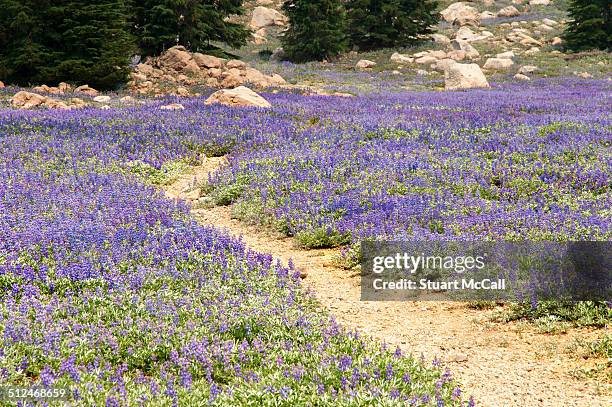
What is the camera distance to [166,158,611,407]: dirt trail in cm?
529

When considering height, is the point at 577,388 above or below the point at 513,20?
below

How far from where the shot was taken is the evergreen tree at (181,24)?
117ft

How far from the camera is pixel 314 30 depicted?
47688 mm

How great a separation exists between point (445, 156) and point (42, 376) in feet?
33.4

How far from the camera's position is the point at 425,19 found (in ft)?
179

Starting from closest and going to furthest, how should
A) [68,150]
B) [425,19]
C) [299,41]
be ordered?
[68,150] → [299,41] → [425,19]

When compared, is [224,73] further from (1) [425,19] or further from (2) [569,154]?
(1) [425,19]

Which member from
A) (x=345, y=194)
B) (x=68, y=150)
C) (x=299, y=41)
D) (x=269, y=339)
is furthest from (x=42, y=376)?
(x=299, y=41)

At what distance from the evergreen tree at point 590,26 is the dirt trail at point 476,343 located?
48.1 meters

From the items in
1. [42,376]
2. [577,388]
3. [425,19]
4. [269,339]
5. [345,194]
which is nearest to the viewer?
[42,376]

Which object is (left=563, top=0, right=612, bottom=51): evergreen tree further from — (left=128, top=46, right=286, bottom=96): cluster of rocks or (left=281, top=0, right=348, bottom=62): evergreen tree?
(left=128, top=46, right=286, bottom=96): cluster of rocks

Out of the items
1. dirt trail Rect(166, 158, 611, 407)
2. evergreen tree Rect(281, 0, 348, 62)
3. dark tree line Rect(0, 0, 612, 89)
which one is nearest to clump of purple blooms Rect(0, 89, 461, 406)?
dirt trail Rect(166, 158, 611, 407)

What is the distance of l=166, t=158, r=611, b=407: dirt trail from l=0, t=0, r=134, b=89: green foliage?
2252cm

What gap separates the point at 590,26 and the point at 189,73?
114 ft
